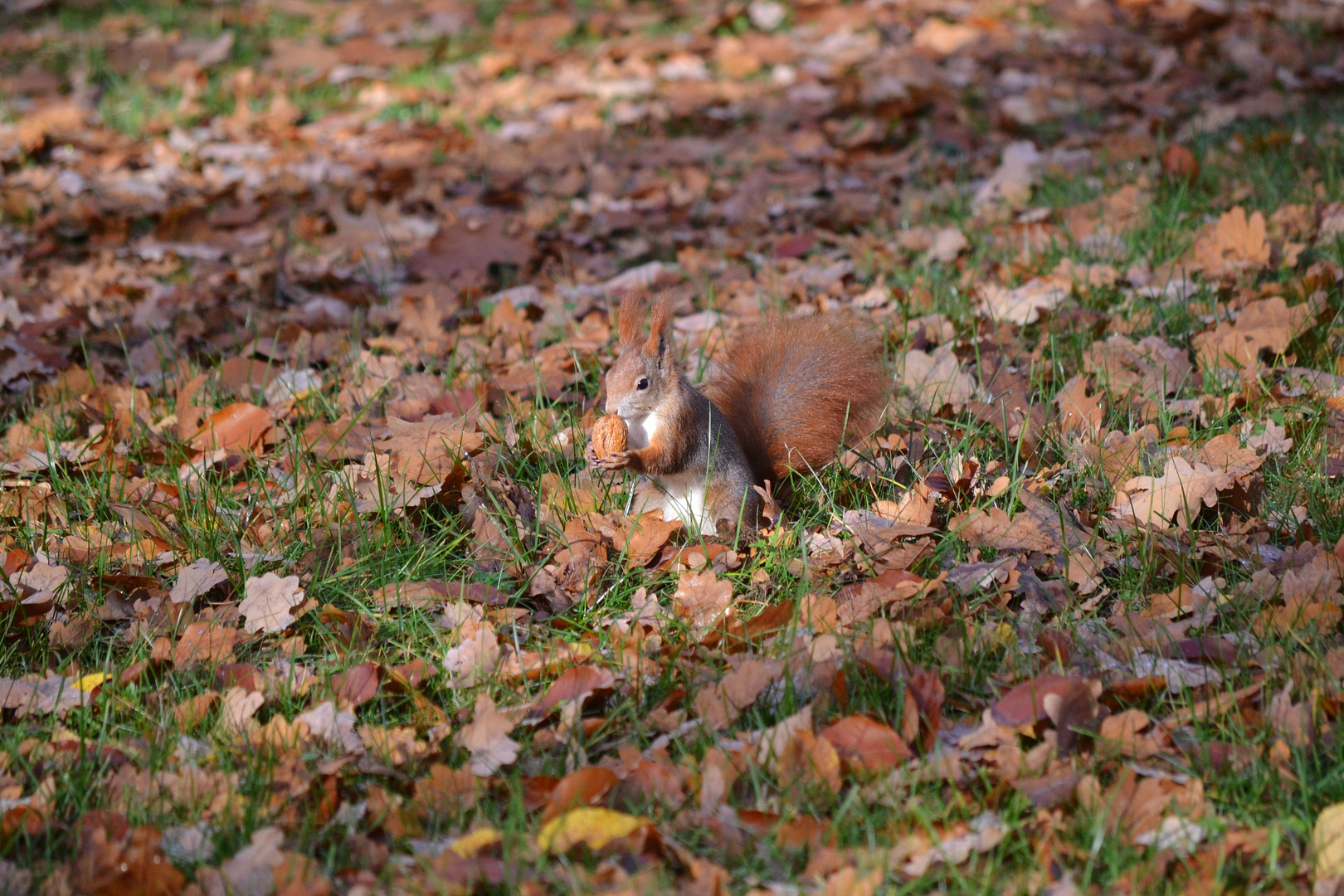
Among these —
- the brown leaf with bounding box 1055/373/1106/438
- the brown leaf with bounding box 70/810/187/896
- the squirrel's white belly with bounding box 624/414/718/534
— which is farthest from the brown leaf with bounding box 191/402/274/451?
the brown leaf with bounding box 1055/373/1106/438

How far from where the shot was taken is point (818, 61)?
21.2ft

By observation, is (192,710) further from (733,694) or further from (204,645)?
(733,694)

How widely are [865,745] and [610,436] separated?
2.79 feet

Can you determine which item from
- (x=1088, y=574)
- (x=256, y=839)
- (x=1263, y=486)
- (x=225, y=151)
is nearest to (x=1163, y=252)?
(x=1263, y=486)

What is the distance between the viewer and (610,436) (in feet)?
7.82

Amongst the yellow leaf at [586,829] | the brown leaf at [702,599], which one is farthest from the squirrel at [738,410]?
the yellow leaf at [586,829]

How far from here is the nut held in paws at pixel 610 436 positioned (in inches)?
93.7

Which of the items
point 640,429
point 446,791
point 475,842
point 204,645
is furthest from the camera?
point 640,429

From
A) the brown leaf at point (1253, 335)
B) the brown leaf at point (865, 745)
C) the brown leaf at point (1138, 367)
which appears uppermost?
the brown leaf at point (865, 745)

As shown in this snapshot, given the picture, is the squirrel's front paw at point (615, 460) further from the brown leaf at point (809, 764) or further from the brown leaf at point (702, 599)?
the brown leaf at point (809, 764)

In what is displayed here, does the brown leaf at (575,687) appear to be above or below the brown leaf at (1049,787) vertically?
above

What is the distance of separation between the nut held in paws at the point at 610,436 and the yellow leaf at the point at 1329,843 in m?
1.33

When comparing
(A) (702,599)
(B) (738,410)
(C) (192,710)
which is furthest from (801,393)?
(C) (192,710)

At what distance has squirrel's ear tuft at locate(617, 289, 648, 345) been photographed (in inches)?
92.7
